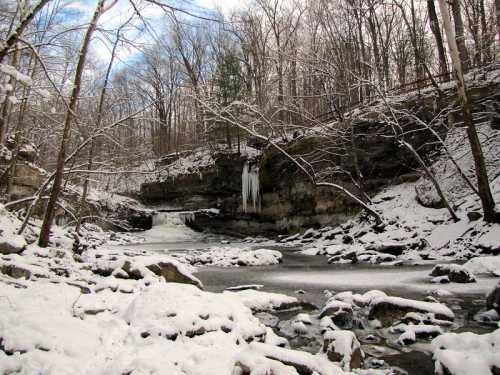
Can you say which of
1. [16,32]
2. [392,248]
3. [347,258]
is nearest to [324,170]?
[392,248]

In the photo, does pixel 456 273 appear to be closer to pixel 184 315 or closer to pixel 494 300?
pixel 494 300

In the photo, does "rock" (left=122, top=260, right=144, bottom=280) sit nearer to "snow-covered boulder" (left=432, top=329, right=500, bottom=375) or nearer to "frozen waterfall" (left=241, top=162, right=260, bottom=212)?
"snow-covered boulder" (left=432, top=329, right=500, bottom=375)

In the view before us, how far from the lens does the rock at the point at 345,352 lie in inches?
149

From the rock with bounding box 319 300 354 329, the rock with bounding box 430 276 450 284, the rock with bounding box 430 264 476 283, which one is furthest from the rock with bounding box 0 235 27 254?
the rock with bounding box 430 264 476 283

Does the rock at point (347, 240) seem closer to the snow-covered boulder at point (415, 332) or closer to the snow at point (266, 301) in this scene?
the snow at point (266, 301)

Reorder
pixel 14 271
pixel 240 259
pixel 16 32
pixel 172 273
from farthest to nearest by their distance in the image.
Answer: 1. pixel 240 259
2. pixel 172 273
3. pixel 14 271
4. pixel 16 32

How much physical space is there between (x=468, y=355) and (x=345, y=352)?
3.67ft

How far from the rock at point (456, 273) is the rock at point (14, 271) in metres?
7.74

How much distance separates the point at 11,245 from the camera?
6.69 meters

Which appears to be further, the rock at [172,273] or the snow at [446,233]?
the snow at [446,233]

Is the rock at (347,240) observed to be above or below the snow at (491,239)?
below

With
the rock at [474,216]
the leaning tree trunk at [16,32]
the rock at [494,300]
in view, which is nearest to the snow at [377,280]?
the rock at [494,300]

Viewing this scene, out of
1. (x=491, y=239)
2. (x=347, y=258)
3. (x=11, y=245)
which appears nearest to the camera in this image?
(x=11, y=245)

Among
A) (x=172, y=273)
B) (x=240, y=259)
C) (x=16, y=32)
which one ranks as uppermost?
(x=16, y=32)
